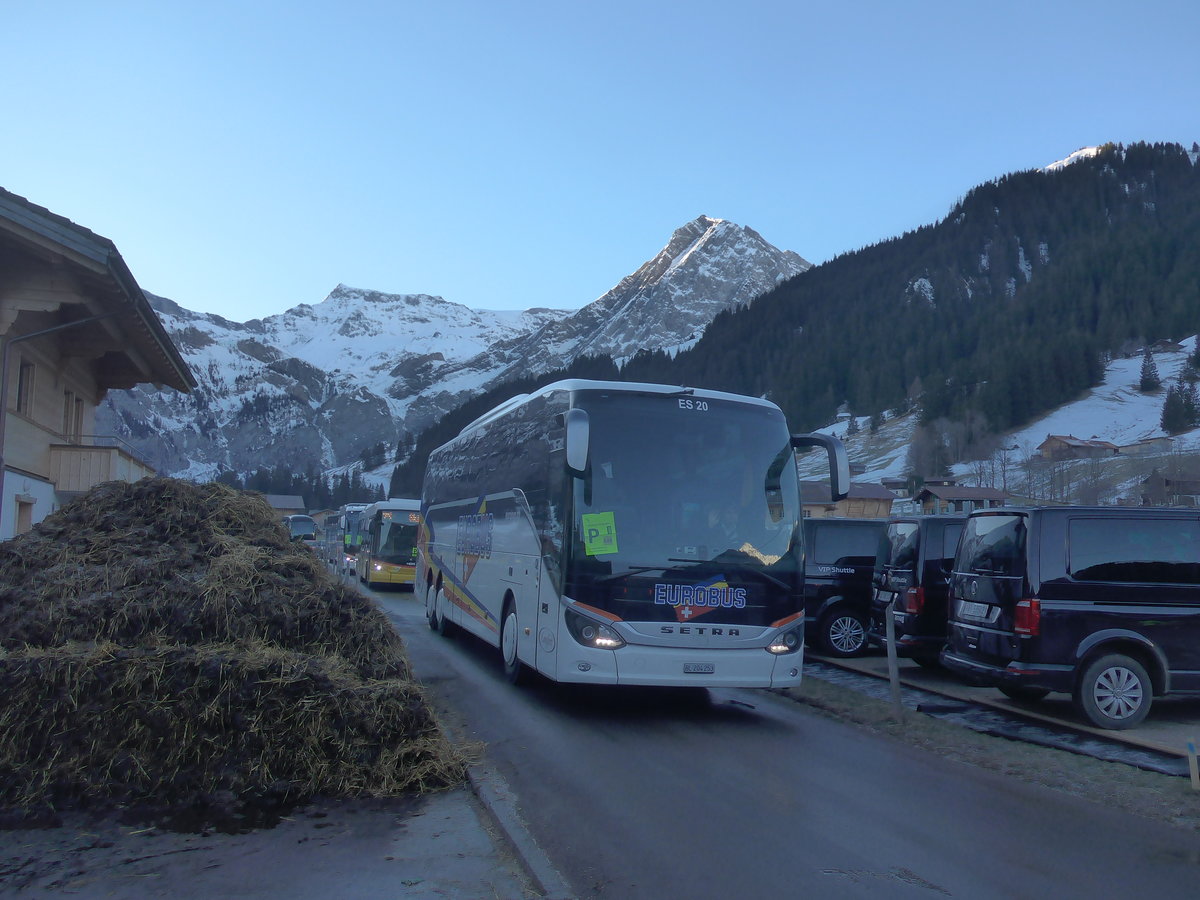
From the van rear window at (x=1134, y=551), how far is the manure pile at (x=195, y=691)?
20.0 feet

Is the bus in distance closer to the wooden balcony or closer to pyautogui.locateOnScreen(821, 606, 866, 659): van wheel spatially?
the wooden balcony

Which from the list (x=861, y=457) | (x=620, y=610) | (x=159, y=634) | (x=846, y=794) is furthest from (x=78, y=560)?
(x=861, y=457)

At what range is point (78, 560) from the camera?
7297 millimetres

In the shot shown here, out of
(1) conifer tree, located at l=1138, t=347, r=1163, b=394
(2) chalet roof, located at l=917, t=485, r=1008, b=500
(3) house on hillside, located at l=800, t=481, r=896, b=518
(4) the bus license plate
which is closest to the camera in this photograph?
(4) the bus license plate

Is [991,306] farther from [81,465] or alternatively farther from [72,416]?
[81,465]

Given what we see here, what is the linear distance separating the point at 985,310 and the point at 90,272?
143 meters

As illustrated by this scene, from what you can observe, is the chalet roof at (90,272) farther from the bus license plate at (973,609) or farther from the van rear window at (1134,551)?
the van rear window at (1134,551)

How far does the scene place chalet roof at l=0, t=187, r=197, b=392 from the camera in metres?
11.6

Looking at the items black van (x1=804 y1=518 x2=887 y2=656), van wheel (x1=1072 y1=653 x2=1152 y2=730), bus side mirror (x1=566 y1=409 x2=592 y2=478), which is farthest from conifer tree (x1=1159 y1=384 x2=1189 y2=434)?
bus side mirror (x1=566 y1=409 x2=592 y2=478)

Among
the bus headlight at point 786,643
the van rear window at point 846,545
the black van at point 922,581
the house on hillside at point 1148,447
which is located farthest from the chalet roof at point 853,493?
the bus headlight at point 786,643

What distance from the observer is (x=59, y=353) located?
56.1ft

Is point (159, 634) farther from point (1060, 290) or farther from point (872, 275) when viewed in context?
point (872, 275)

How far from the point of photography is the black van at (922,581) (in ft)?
39.9

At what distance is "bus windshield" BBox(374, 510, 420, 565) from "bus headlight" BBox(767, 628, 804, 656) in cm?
2166
